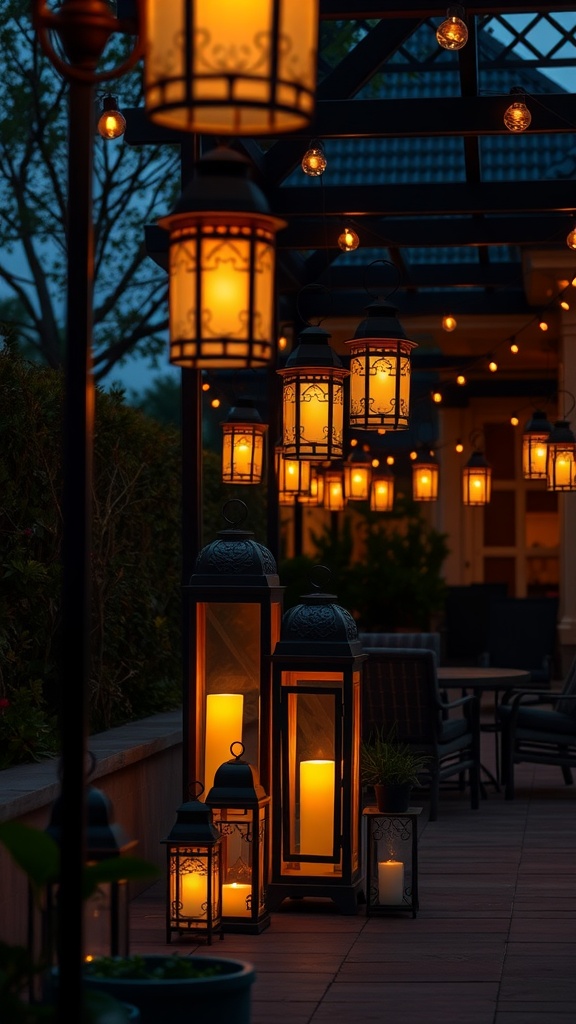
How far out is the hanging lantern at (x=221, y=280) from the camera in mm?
3051

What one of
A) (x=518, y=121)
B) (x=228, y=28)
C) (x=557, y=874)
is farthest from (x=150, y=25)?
(x=557, y=874)

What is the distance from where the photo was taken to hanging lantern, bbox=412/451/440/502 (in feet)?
44.7

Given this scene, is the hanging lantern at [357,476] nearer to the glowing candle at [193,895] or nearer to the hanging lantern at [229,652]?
the hanging lantern at [229,652]

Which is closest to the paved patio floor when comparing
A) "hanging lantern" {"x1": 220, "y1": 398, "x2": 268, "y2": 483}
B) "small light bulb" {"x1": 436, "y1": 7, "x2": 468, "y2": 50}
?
"hanging lantern" {"x1": 220, "y1": 398, "x2": 268, "y2": 483}

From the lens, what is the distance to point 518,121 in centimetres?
707

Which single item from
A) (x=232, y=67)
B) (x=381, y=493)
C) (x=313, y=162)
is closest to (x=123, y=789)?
(x=313, y=162)

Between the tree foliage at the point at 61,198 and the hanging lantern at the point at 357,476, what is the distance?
17.6 feet

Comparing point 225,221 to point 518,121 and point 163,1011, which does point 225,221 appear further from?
point 518,121

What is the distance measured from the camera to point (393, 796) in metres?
6.30

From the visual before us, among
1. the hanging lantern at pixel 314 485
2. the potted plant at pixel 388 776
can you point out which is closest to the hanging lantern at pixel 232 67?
the potted plant at pixel 388 776

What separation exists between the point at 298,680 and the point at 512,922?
3.89ft

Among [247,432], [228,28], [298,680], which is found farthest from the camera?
[247,432]

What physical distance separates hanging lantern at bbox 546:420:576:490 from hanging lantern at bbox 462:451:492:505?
2435 millimetres

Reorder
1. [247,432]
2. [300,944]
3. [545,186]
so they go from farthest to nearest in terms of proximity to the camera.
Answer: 1. [247,432]
2. [545,186]
3. [300,944]
